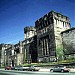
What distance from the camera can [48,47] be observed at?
2472 inches

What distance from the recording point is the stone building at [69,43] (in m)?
56.1

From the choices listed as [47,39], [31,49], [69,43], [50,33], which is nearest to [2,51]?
[31,49]

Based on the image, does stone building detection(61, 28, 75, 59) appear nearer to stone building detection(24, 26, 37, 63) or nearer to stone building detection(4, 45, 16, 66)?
stone building detection(24, 26, 37, 63)

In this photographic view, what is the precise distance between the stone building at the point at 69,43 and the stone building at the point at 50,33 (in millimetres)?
2185

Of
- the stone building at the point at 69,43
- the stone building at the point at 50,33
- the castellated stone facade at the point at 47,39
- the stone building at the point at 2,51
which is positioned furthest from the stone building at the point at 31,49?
the stone building at the point at 2,51

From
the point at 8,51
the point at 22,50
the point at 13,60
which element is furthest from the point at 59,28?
the point at 8,51

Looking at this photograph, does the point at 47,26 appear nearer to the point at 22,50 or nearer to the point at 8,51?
the point at 22,50

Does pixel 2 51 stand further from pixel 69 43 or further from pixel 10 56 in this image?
pixel 69 43

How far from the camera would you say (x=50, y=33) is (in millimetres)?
62125

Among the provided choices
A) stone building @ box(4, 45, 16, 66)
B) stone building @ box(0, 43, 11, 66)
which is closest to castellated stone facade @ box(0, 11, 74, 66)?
stone building @ box(4, 45, 16, 66)

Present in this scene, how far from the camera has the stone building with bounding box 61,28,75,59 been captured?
56.1 metres

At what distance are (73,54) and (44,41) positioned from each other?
14.0 meters

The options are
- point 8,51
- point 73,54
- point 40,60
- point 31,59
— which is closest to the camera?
point 73,54

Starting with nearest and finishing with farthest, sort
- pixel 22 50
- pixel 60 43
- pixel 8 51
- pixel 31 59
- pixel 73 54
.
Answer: pixel 73 54 → pixel 60 43 → pixel 31 59 → pixel 22 50 → pixel 8 51
